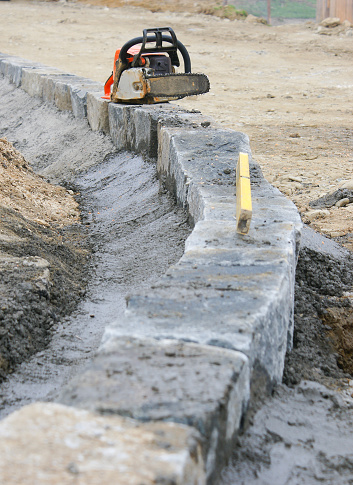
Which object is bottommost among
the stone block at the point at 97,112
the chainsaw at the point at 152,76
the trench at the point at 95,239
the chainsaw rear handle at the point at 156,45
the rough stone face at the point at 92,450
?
the trench at the point at 95,239

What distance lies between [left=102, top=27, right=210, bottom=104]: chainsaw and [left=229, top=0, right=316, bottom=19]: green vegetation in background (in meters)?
20.0

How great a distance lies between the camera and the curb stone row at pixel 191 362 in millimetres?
1189

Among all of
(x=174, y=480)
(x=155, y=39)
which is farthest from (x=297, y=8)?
(x=174, y=480)

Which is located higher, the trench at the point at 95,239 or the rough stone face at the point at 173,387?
the rough stone face at the point at 173,387

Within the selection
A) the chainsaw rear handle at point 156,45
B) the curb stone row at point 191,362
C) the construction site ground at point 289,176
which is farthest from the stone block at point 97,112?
the curb stone row at point 191,362

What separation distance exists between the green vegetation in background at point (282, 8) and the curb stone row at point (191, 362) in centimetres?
2352

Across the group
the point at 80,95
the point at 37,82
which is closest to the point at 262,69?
the point at 37,82

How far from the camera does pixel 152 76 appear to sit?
5191mm

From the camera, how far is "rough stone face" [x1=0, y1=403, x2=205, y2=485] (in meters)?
1.11

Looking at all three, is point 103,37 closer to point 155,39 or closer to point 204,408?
point 155,39

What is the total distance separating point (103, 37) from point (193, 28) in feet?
10.1

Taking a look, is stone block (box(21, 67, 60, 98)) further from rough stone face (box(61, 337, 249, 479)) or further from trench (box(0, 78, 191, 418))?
rough stone face (box(61, 337, 249, 479))

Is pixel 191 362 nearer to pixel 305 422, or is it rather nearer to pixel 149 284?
pixel 305 422

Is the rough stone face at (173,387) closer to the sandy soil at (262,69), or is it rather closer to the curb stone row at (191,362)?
the curb stone row at (191,362)
